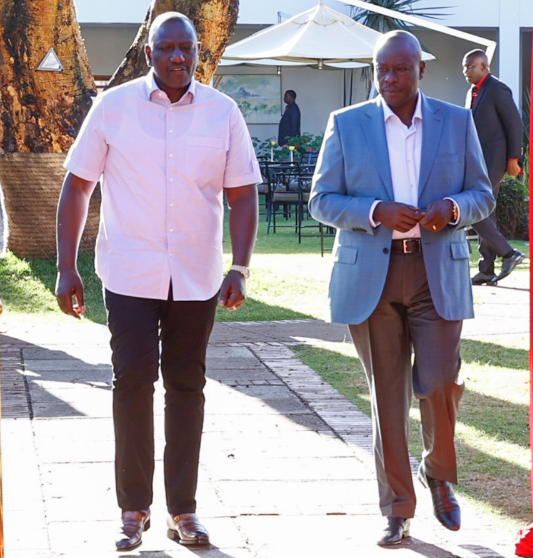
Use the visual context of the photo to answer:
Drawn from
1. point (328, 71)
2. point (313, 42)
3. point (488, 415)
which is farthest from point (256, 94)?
point (488, 415)

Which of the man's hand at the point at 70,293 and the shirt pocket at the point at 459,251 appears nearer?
the man's hand at the point at 70,293

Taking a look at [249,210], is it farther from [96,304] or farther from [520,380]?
[96,304]

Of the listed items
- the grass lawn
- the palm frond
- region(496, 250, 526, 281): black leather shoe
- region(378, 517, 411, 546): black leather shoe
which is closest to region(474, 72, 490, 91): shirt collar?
region(496, 250, 526, 281): black leather shoe

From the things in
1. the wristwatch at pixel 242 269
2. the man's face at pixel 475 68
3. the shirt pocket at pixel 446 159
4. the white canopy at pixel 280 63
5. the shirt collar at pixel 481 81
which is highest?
the white canopy at pixel 280 63

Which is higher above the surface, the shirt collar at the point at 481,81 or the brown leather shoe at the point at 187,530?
the shirt collar at the point at 481,81

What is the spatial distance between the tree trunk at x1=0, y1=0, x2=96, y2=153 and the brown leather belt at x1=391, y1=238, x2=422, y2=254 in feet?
23.8

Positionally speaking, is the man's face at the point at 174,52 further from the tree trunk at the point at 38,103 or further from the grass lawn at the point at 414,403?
the tree trunk at the point at 38,103

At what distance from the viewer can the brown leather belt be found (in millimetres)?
4172

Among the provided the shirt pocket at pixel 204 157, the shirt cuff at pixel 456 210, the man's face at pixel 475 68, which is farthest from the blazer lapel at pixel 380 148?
the man's face at pixel 475 68

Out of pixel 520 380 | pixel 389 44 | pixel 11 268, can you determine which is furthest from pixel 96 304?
pixel 389 44

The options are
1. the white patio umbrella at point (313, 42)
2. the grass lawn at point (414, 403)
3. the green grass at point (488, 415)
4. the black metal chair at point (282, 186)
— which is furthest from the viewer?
the white patio umbrella at point (313, 42)

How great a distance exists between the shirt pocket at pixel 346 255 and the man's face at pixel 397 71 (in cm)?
57

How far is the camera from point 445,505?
4223 mm

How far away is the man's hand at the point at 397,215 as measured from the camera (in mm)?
3973
